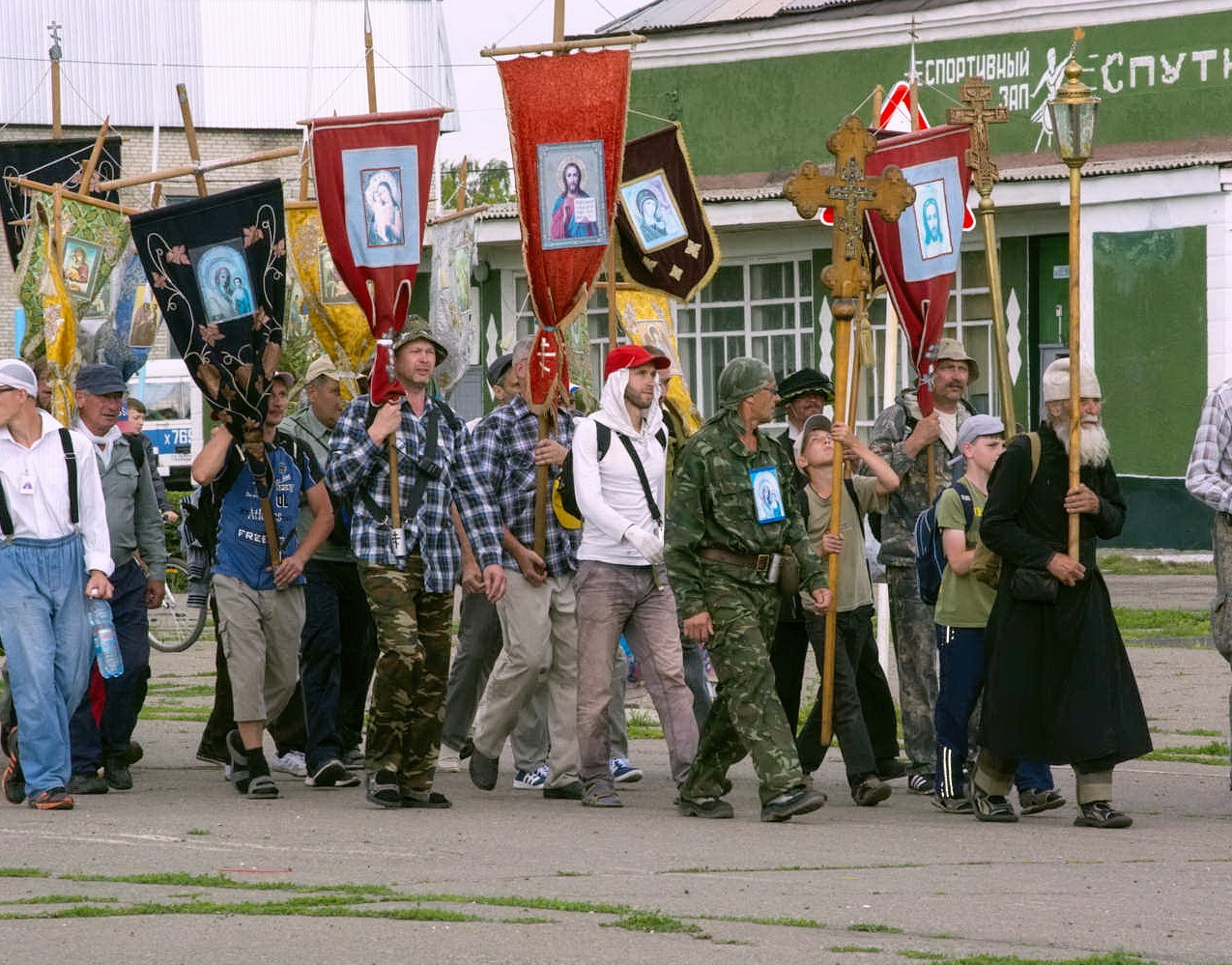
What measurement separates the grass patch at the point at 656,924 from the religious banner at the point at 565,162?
4.68 meters

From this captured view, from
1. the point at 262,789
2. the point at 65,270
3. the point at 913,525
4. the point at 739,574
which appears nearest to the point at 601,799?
the point at 739,574

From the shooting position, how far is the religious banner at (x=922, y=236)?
1279cm

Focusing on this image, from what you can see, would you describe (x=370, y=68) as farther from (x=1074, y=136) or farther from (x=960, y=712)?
(x=960, y=712)

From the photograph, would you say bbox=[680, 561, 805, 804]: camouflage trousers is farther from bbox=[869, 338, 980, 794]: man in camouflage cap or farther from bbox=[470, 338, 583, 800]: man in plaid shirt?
bbox=[869, 338, 980, 794]: man in camouflage cap

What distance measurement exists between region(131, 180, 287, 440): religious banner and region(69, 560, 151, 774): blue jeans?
987 millimetres

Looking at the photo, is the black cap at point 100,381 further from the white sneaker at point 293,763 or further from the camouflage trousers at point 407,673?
the white sneaker at point 293,763

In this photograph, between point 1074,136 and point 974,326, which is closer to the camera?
point 1074,136

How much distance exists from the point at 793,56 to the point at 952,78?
8.36 ft

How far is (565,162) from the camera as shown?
11688mm

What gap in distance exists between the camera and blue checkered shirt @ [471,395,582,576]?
11125 millimetres

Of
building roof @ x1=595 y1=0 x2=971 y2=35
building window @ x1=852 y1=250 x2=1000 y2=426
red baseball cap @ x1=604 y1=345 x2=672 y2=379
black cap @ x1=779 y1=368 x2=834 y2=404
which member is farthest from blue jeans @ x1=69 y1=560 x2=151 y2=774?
building roof @ x1=595 y1=0 x2=971 y2=35

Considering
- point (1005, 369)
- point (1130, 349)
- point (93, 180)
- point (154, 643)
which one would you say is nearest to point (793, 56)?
point (1130, 349)

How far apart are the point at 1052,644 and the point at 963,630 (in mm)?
631

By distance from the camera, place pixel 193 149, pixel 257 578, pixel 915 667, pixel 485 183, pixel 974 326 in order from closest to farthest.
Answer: pixel 257 578, pixel 915 667, pixel 193 149, pixel 974 326, pixel 485 183
